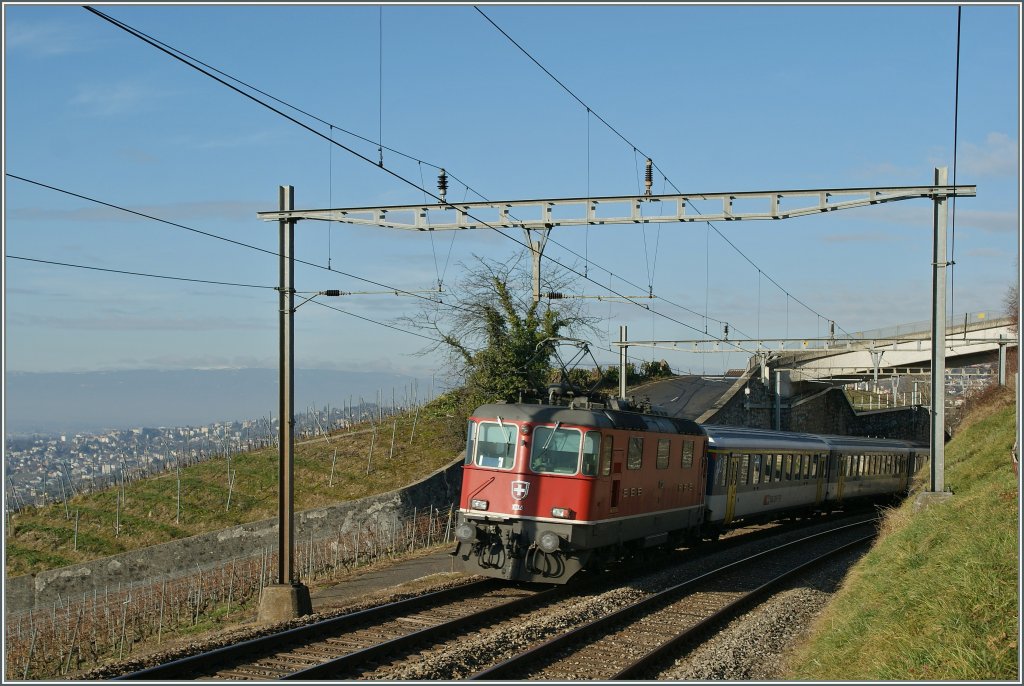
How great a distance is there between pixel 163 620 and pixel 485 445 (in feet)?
21.4

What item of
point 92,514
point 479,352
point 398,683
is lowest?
point 92,514

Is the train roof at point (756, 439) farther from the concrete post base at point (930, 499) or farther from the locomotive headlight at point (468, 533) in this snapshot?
the locomotive headlight at point (468, 533)

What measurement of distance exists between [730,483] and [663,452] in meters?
5.92

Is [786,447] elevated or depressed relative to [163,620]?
elevated

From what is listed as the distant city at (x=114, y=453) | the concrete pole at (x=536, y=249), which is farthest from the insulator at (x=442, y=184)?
the distant city at (x=114, y=453)

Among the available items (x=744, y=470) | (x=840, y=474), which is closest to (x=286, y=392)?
(x=744, y=470)

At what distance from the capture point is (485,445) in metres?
18.2

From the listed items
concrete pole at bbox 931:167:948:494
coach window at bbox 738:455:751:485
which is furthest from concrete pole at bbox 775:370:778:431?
concrete pole at bbox 931:167:948:494

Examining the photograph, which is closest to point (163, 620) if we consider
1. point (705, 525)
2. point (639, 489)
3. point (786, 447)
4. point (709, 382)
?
point (639, 489)

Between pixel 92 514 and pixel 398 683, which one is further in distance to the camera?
pixel 92 514

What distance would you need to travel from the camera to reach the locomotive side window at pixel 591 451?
57.0ft

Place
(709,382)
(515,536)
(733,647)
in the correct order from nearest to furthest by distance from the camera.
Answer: (733,647)
(515,536)
(709,382)

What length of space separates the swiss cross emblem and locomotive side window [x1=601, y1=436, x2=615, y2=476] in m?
1.38

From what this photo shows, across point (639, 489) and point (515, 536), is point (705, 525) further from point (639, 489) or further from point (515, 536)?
point (515, 536)
